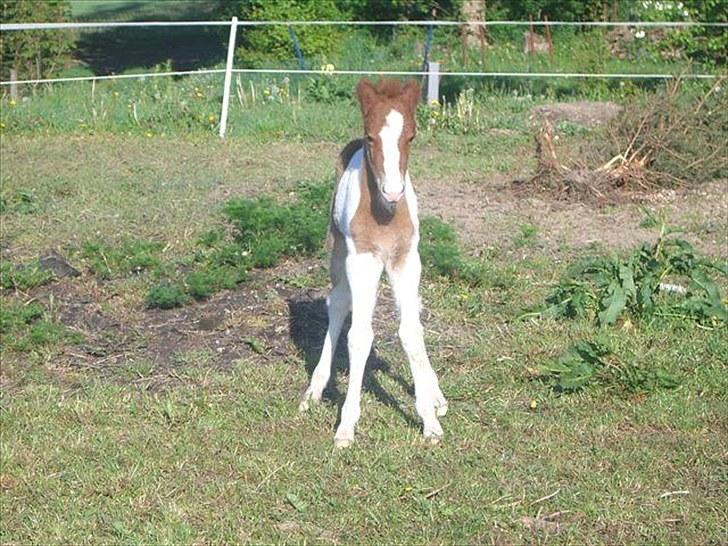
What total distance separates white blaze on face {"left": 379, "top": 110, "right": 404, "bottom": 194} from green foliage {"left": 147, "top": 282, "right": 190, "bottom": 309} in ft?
10.2

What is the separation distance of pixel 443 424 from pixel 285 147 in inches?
330

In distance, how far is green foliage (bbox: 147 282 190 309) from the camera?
881cm

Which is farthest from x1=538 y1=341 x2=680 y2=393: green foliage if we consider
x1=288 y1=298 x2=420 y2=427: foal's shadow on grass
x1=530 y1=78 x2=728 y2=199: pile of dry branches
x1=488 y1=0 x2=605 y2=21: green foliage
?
x1=488 y1=0 x2=605 y2=21: green foliage

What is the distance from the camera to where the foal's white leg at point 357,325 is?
6527 millimetres

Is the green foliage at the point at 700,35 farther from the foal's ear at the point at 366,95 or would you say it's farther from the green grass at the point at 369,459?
the foal's ear at the point at 366,95

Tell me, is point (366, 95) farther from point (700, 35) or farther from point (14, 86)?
point (14, 86)

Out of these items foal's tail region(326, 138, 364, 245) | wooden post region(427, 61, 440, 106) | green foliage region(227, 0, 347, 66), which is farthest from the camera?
green foliage region(227, 0, 347, 66)

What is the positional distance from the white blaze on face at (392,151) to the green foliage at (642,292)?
2701 millimetres

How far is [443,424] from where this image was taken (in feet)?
22.4

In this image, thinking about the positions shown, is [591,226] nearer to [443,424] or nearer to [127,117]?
[443,424]

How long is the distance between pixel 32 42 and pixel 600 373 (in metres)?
14.6

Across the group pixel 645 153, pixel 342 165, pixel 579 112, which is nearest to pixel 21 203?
pixel 342 165

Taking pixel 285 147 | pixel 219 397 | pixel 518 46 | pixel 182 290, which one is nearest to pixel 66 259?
pixel 182 290

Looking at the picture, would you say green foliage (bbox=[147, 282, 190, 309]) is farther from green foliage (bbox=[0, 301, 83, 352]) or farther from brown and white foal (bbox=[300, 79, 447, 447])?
brown and white foal (bbox=[300, 79, 447, 447])
